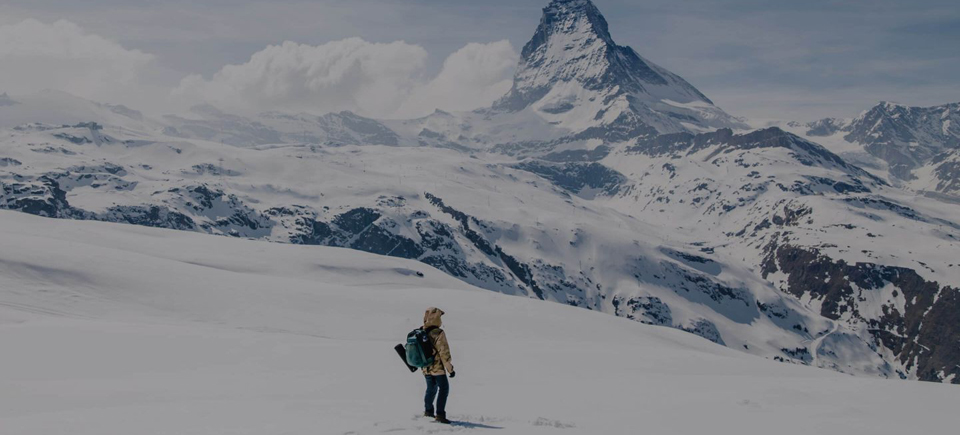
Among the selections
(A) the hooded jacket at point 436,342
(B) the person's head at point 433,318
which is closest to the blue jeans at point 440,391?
(A) the hooded jacket at point 436,342

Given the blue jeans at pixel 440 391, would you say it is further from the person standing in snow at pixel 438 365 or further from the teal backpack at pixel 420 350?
the teal backpack at pixel 420 350

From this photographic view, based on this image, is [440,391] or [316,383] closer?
[440,391]

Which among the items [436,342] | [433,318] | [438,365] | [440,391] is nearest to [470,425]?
[440,391]

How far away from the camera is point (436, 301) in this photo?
3287 inches

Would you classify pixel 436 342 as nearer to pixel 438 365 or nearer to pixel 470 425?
pixel 438 365

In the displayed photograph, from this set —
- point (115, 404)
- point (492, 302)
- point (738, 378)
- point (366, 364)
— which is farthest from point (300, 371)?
point (492, 302)

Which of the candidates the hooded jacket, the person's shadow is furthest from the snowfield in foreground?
the hooded jacket

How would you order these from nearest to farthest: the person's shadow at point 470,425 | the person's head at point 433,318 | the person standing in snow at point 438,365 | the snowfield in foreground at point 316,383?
the snowfield in foreground at point 316,383 → the person's shadow at point 470,425 → the person standing in snow at point 438,365 → the person's head at point 433,318

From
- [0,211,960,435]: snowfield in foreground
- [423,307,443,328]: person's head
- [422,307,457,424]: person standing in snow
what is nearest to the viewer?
[0,211,960,435]: snowfield in foreground

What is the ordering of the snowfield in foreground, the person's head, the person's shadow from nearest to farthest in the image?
the snowfield in foreground < the person's shadow < the person's head

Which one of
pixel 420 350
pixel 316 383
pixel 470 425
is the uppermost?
pixel 420 350

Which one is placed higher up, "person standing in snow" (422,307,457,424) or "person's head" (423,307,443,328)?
"person's head" (423,307,443,328)

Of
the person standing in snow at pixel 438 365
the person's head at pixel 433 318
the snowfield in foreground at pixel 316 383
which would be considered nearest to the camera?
the snowfield in foreground at pixel 316 383

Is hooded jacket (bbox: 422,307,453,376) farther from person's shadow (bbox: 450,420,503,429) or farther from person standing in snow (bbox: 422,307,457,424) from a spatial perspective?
person's shadow (bbox: 450,420,503,429)
